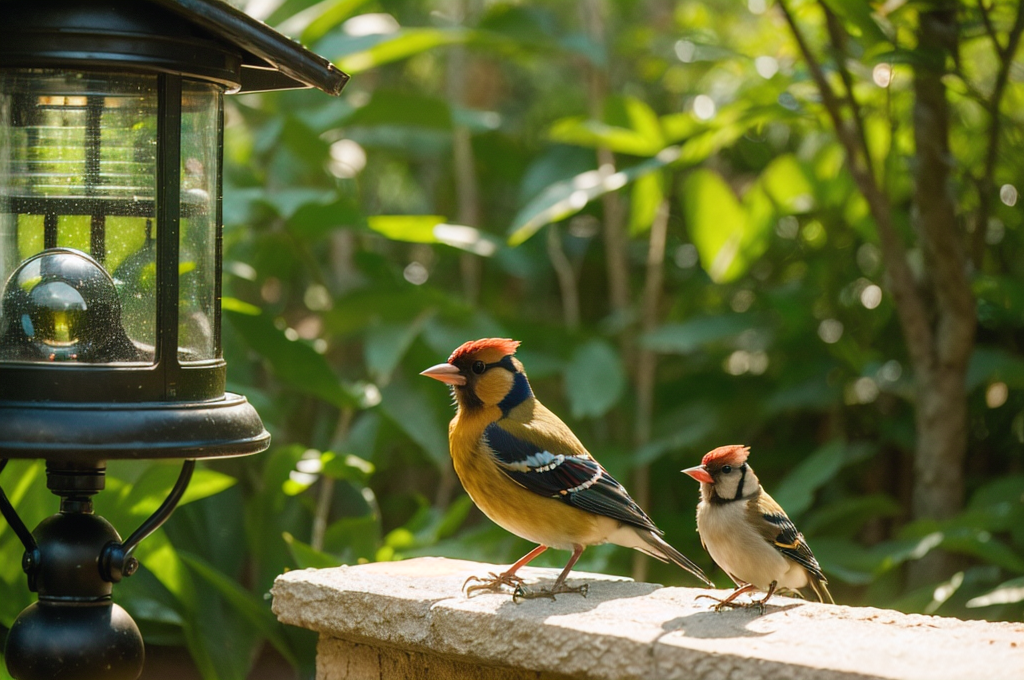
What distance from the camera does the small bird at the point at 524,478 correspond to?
87.4 inches

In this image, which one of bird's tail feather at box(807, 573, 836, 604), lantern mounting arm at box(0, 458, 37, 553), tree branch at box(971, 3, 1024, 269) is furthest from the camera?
tree branch at box(971, 3, 1024, 269)

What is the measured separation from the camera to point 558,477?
2.22 m

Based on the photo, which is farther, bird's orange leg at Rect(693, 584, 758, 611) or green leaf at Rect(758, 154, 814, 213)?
green leaf at Rect(758, 154, 814, 213)

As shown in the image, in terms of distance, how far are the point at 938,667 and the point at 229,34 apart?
159 cm

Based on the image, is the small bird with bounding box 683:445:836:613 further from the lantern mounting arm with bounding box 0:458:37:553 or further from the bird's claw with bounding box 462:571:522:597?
the lantern mounting arm with bounding box 0:458:37:553

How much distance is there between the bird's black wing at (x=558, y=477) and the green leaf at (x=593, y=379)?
1726mm

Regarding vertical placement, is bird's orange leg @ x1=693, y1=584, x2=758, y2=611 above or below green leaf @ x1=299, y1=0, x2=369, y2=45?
below

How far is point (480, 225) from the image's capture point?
18.3ft

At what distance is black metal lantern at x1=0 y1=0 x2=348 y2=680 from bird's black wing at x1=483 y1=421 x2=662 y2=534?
0.52 metres

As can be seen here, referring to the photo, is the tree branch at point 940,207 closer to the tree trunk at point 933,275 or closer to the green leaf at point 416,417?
the tree trunk at point 933,275

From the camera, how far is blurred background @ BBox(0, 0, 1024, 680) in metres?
3.53

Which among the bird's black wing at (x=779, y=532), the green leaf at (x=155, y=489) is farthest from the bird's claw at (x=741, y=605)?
the green leaf at (x=155, y=489)

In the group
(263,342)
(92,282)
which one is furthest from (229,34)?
(263,342)

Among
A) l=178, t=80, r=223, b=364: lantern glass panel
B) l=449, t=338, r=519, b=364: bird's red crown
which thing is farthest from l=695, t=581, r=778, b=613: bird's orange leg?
l=178, t=80, r=223, b=364: lantern glass panel
